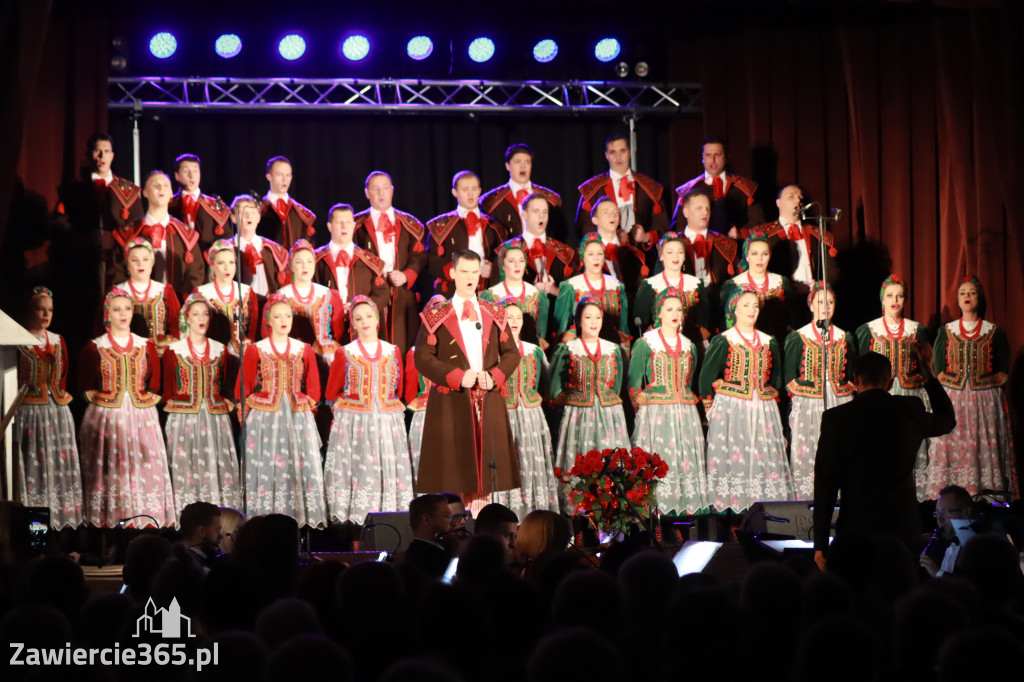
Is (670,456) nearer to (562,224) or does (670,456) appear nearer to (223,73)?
(562,224)

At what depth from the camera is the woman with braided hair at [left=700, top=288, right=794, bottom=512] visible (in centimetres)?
795

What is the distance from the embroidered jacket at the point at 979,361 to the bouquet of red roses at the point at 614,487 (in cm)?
342

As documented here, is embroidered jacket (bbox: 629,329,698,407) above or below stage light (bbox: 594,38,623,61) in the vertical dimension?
below

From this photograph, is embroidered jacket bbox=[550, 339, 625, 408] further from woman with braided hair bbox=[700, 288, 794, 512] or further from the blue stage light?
the blue stage light

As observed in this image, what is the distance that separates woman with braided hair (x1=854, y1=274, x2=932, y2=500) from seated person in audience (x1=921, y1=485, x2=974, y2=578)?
7.71 feet

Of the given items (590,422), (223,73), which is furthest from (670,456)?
(223,73)

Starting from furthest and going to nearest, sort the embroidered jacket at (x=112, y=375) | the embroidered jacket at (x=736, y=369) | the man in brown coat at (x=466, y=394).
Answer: the embroidered jacket at (x=736, y=369), the embroidered jacket at (x=112, y=375), the man in brown coat at (x=466, y=394)

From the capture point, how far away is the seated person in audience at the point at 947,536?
16.9ft

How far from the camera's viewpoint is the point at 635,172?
29.8 feet

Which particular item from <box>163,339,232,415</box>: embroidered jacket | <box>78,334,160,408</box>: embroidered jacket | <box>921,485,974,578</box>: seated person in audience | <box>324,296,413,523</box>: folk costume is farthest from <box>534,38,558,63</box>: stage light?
<box>921,485,974,578</box>: seated person in audience

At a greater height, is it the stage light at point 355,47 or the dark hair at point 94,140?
the stage light at point 355,47

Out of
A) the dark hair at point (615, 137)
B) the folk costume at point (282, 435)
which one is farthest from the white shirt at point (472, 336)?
the dark hair at point (615, 137)

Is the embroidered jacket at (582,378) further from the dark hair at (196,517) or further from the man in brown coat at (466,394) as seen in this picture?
the dark hair at (196,517)

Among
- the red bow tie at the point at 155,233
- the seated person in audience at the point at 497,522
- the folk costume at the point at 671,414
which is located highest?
the red bow tie at the point at 155,233
